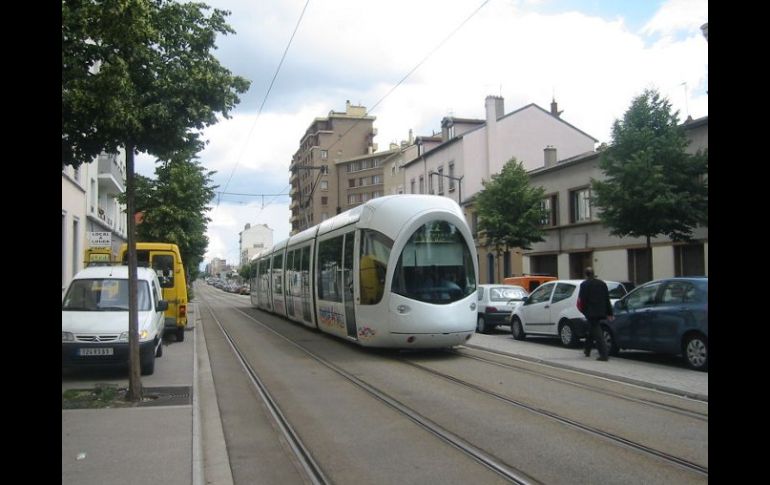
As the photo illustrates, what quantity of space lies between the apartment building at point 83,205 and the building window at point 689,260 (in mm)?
19806

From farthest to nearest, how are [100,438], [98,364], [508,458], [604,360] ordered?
[604,360] < [98,364] < [100,438] < [508,458]

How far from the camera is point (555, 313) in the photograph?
1622 cm

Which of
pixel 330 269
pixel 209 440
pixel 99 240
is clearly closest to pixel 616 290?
pixel 330 269

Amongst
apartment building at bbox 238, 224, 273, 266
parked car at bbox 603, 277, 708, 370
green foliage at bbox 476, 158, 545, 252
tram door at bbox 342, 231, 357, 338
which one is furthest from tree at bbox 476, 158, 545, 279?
apartment building at bbox 238, 224, 273, 266

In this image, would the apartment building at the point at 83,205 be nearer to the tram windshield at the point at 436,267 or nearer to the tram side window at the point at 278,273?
the tram side window at the point at 278,273

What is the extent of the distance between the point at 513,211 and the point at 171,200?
15152mm

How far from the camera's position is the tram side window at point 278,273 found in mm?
25475

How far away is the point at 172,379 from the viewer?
1082cm

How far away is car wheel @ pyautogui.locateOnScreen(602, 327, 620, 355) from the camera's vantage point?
13.3m

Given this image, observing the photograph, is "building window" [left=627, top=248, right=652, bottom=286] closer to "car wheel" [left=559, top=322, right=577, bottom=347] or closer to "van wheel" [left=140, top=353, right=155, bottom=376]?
"car wheel" [left=559, top=322, right=577, bottom=347]

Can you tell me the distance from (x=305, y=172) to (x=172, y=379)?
9775 cm

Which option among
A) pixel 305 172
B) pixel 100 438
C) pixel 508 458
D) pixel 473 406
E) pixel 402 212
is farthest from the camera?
pixel 305 172
